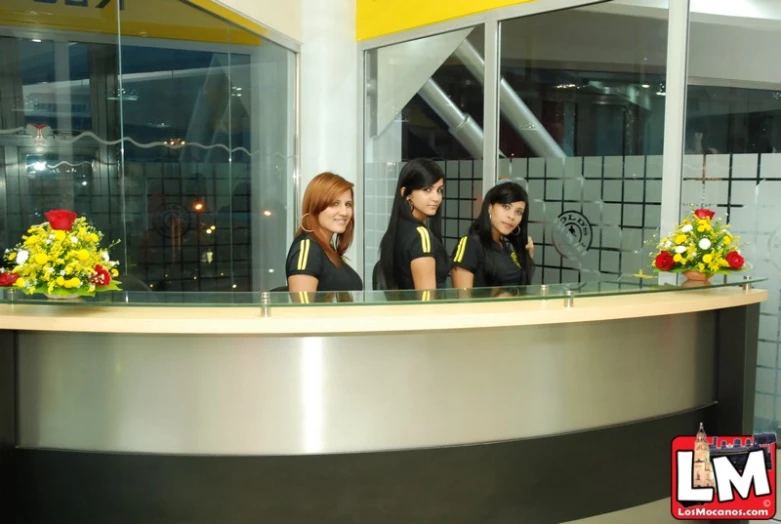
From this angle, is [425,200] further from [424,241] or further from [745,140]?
[745,140]

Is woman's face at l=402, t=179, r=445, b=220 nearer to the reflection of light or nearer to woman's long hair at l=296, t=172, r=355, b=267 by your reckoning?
woman's long hair at l=296, t=172, r=355, b=267

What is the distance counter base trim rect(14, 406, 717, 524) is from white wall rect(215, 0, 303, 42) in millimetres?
3708

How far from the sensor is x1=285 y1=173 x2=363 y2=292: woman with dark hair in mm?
3332

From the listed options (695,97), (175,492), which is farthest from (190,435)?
(695,97)

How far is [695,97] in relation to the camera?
5.09 meters

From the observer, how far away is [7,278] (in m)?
2.82

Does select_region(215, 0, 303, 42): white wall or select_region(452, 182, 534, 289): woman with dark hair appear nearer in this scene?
select_region(452, 182, 534, 289): woman with dark hair

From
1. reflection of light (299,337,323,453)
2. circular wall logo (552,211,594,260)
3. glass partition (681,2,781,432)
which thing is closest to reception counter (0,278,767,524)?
reflection of light (299,337,323,453)

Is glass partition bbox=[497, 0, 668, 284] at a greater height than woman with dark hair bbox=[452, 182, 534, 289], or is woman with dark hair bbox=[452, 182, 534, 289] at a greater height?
glass partition bbox=[497, 0, 668, 284]

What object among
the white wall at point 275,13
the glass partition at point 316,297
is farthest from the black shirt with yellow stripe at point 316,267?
the white wall at point 275,13

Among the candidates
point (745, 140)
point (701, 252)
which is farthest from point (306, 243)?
point (745, 140)

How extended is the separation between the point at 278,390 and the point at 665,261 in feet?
5.50

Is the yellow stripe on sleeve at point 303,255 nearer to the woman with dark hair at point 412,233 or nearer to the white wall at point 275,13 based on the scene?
the woman with dark hair at point 412,233

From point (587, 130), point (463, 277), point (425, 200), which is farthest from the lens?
point (587, 130)
